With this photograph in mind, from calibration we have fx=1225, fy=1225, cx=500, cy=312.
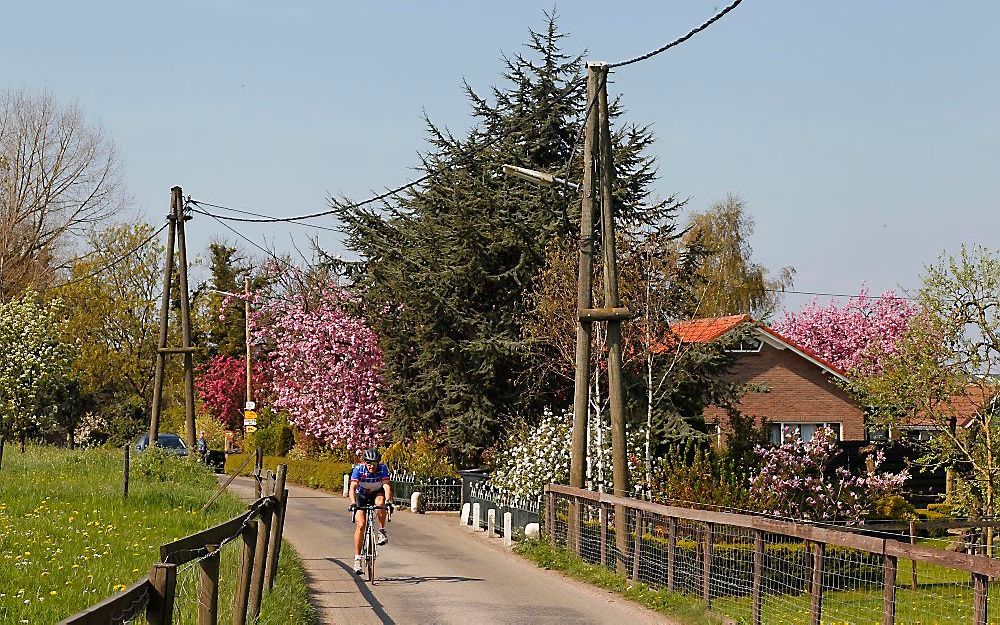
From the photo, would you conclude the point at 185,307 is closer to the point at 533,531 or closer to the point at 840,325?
the point at 533,531

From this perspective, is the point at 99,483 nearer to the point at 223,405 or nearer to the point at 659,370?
the point at 659,370

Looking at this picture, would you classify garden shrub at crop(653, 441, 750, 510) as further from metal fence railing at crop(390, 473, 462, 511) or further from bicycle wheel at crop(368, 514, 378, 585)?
metal fence railing at crop(390, 473, 462, 511)

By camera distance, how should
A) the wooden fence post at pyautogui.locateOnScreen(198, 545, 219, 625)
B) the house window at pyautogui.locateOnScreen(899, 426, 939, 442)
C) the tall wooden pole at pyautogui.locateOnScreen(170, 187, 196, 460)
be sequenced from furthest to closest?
the tall wooden pole at pyautogui.locateOnScreen(170, 187, 196, 460) → the house window at pyautogui.locateOnScreen(899, 426, 939, 442) → the wooden fence post at pyautogui.locateOnScreen(198, 545, 219, 625)

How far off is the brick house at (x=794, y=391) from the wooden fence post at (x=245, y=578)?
3227 cm

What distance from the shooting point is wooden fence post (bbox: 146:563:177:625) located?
16.2 ft

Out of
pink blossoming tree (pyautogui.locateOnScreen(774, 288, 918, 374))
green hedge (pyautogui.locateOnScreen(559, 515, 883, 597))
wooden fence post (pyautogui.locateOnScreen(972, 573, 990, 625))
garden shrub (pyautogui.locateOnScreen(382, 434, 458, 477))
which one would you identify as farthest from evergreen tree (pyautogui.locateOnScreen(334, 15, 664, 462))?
pink blossoming tree (pyautogui.locateOnScreen(774, 288, 918, 374))

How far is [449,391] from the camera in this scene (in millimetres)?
31156

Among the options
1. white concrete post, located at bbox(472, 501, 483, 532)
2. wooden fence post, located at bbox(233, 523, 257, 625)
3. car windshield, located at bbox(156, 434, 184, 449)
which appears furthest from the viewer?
car windshield, located at bbox(156, 434, 184, 449)

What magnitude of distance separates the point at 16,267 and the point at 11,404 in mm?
10761

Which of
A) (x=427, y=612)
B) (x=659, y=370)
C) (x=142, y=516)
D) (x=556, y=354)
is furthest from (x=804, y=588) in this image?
(x=556, y=354)

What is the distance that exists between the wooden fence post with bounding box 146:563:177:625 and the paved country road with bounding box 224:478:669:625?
7.83 meters

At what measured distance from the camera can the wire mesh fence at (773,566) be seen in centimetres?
1077

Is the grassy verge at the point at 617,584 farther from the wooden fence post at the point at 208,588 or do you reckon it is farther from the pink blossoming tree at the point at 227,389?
the pink blossoming tree at the point at 227,389

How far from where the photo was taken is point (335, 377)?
39.5 m
